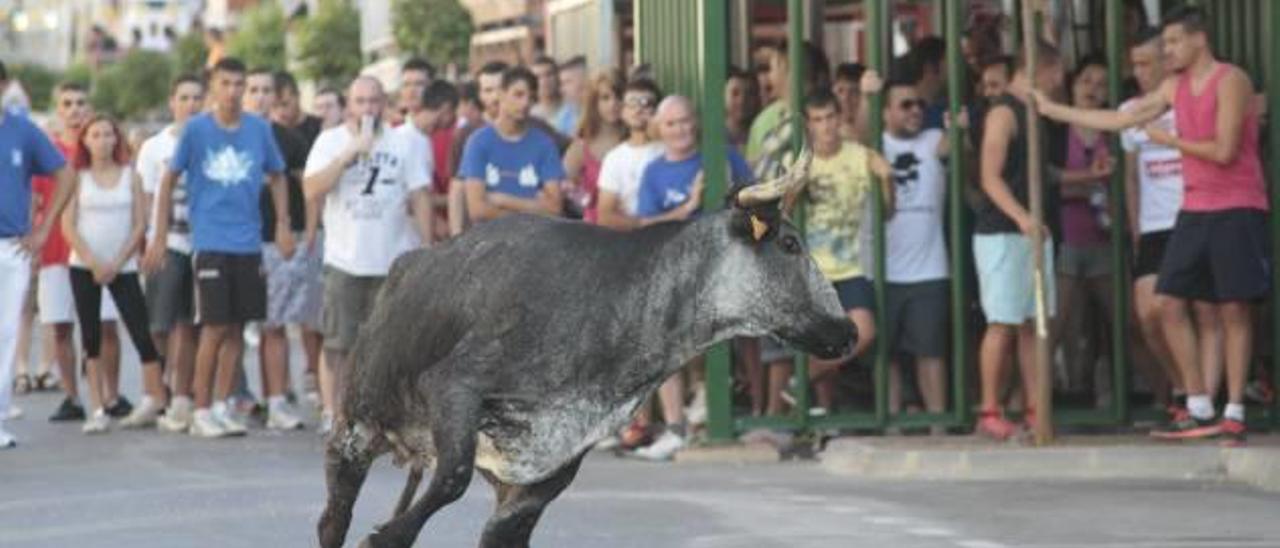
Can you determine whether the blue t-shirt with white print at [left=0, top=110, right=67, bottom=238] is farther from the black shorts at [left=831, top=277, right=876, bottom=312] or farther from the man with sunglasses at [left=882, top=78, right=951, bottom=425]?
the man with sunglasses at [left=882, top=78, right=951, bottom=425]

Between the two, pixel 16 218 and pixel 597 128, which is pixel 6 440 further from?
pixel 597 128

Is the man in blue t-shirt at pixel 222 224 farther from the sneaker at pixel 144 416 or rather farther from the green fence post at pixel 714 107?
the green fence post at pixel 714 107

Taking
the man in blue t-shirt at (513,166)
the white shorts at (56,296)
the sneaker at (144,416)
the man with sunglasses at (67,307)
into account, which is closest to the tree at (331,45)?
the man with sunglasses at (67,307)

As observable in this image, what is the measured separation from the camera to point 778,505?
48.2 feet

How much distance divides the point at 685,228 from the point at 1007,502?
159 inches

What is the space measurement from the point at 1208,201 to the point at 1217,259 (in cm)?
27

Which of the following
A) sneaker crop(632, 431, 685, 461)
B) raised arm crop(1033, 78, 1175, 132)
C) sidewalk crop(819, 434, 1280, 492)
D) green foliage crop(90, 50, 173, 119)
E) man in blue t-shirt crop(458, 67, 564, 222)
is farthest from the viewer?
green foliage crop(90, 50, 173, 119)

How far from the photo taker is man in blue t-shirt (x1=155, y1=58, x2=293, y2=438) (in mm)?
18984

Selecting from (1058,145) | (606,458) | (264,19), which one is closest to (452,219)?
(606,458)

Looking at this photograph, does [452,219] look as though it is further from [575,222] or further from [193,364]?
[575,222]

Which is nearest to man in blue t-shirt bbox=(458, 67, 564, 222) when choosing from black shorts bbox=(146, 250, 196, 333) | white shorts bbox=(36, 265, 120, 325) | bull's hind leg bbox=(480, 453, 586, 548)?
black shorts bbox=(146, 250, 196, 333)

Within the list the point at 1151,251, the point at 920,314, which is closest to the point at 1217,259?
the point at 1151,251

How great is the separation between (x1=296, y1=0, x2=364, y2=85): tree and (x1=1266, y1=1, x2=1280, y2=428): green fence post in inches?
2194

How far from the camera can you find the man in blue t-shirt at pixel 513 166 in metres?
17.8
